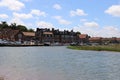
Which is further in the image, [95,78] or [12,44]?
[12,44]

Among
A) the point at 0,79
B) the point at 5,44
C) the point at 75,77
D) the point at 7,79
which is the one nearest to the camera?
the point at 0,79

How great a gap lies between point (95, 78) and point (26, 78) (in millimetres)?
7601

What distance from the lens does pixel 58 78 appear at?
116 feet

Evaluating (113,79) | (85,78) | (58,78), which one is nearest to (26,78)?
(58,78)

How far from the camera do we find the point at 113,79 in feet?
114

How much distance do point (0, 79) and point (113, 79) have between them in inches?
477

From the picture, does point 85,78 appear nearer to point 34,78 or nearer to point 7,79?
point 34,78

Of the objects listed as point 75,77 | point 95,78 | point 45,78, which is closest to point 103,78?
point 95,78

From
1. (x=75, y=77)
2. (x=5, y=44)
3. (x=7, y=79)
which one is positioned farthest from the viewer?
(x=5, y=44)

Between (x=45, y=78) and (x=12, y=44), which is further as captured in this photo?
(x=12, y=44)

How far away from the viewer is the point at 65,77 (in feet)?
120

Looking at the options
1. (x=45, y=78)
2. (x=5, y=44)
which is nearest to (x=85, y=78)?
(x=45, y=78)

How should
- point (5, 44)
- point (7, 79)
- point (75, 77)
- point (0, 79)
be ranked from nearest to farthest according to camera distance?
point (0, 79) → point (7, 79) → point (75, 77) → point (5, 44)

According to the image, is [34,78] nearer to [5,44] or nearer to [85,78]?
[85,78]
